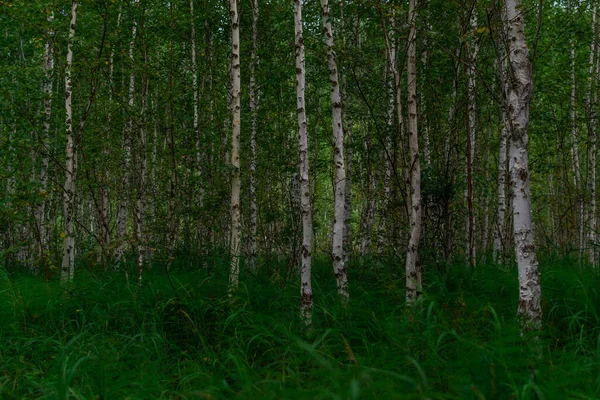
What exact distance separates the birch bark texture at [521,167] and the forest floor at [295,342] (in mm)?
324

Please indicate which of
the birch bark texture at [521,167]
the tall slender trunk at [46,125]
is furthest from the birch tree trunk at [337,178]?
the tall slender trunk at [46,125]

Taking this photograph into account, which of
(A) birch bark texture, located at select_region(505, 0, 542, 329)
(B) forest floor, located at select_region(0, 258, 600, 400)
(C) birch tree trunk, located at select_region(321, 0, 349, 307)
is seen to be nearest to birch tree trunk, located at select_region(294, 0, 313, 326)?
(B) forest floor, located at select_region(0, 258, 600, 400)

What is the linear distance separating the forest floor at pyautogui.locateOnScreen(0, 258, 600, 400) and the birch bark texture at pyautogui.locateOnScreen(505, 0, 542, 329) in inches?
12.7

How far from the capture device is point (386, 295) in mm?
7246

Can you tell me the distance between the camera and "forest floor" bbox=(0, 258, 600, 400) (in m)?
3.46

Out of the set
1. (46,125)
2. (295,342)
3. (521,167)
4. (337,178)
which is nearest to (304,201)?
(337,178)

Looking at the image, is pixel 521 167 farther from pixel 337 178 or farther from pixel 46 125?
pixel 46 125

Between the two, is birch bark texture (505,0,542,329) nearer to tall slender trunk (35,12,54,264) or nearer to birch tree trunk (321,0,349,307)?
birch tree trunk (321,0,349,307)

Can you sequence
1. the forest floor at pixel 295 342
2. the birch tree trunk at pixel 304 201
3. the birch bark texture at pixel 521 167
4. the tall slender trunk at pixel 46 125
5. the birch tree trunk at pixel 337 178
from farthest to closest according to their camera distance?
1. the tall slender trunk at pixel 46 125
2. the birch tree trunk at pixel 337 178
3. the birch tree trunk at pixel 304 201
4. the birch bark texture at pixel 521 167
5. the forest floor at pixel 295 342

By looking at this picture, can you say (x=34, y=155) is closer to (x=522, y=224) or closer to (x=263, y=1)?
(x=263, y=1)

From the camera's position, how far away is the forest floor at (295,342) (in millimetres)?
3465

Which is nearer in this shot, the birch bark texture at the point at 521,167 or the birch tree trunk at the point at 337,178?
the birch bark texture at the point at 521,167

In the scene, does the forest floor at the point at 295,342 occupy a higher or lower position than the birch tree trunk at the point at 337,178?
lower

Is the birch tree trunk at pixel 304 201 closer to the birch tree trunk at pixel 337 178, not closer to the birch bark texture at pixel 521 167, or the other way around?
the birch tree trunk at pixel 337 178
